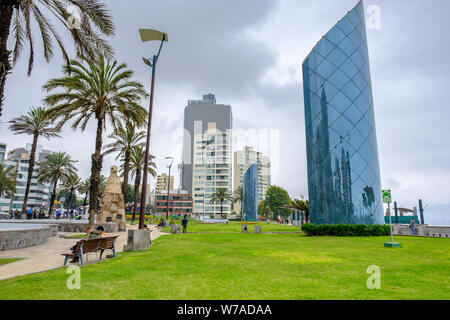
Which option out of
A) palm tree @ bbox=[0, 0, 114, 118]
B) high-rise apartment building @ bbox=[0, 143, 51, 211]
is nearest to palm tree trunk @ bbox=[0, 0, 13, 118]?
palm tree @ bbox=[0, 0, 114, 118]

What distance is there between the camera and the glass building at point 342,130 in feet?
73.7

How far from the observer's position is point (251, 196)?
66250 millimetres

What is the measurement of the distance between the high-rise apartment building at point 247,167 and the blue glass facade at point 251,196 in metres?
103

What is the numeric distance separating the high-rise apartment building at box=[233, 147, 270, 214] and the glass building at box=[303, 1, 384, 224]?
14680 centimetres

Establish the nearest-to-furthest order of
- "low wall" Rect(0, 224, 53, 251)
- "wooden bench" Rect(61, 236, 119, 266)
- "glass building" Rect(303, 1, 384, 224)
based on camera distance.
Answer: "wooden bench" Rect(61, 236, 119, 266)
"low wall" Rect(0, 224, 53, 251)
"glass building" Rect(303, 1, 384, 224)

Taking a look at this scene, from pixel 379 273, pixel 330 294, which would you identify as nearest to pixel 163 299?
pixel 330 294

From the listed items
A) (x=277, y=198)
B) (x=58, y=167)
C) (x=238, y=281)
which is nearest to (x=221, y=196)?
(x=277, y=198)

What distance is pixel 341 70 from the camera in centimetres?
2406

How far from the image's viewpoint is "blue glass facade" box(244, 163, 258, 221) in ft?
214

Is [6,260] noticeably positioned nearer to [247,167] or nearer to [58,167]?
[58,167]

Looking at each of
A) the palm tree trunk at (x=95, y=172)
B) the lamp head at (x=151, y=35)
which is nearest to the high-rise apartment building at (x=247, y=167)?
the palm tree trunk at (x=95, y=172)

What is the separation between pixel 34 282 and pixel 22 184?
111056 millimetres

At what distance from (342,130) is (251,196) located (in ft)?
147

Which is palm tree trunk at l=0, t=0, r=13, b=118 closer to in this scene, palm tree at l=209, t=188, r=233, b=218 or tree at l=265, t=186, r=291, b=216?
palm tree at l=209, t=188, r=233, b=218
